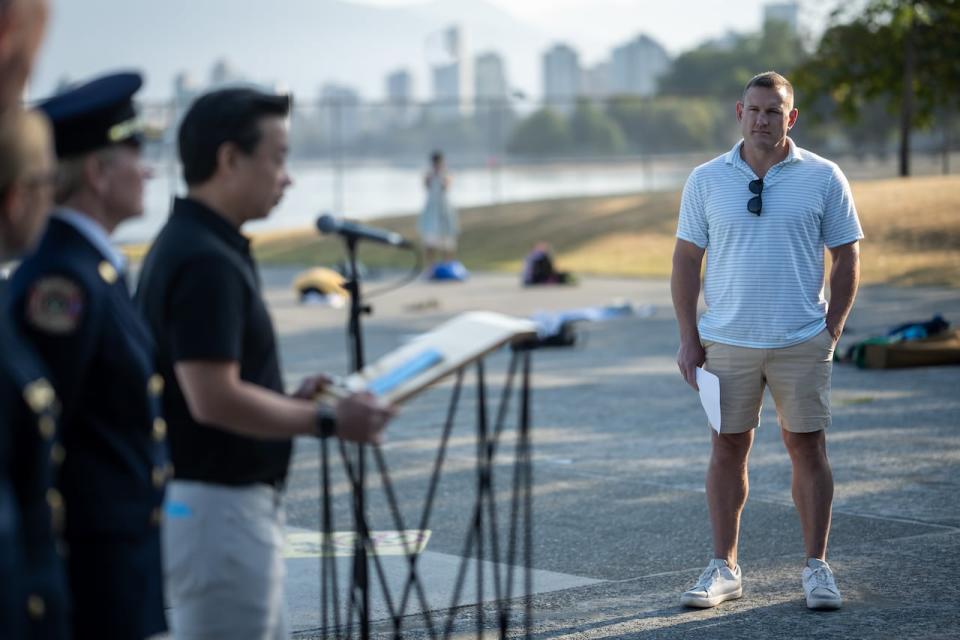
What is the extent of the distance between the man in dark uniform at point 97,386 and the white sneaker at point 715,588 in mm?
3064

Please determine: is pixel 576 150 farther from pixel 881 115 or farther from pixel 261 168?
pixel 261 168

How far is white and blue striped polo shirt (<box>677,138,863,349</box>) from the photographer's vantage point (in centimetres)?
576

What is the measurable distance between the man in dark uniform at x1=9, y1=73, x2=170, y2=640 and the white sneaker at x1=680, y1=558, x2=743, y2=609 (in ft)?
10.1

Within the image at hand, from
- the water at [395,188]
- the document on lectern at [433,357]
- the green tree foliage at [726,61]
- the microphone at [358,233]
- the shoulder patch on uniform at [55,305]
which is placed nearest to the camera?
the shoulder patch on uniform at [55,305]

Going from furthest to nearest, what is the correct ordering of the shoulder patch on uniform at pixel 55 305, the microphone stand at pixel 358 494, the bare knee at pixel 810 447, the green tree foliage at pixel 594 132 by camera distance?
the green tree foliage at pixel 594 132, the bare knee at pixel 810 447, the microphone stand at pixel 358 494, the shoulder patch on uniform at pixel 55 305

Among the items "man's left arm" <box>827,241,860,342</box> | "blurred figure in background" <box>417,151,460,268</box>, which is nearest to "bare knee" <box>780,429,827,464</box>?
"man's left arm" <box>827,241,860,342</box>

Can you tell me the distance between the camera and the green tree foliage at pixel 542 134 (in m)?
48.3

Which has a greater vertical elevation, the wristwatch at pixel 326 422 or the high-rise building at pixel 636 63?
the high-rise building at pixel 636 63

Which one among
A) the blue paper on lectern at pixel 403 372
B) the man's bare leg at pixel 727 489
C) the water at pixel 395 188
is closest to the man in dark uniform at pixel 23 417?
the blue paper on lectern at pixel 403 372

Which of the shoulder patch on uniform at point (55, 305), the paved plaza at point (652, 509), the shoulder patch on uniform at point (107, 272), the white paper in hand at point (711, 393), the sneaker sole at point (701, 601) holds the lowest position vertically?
the paved plaza at point (652, 509)

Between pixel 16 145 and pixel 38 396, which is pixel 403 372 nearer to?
pixel 38 396

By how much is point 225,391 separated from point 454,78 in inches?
4902

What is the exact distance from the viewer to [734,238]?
5.82 metres

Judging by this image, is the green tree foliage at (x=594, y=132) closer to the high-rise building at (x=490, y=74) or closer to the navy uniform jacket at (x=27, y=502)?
the navy uniform jacket at (x=27, y=502)
